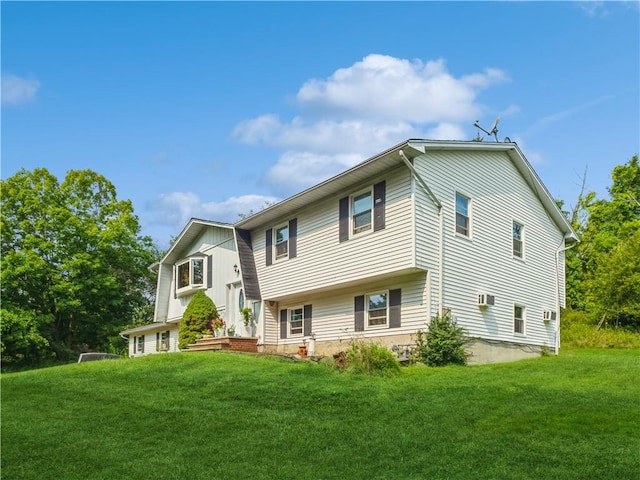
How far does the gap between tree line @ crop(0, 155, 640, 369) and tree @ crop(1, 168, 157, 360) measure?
6 cm

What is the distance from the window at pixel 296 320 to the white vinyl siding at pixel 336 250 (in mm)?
848

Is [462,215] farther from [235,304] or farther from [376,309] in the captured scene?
[235,304]

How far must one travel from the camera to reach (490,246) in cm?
1800

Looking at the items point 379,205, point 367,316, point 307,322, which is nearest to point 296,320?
point 307,322

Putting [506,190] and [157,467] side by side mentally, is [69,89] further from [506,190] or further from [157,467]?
[506,190]

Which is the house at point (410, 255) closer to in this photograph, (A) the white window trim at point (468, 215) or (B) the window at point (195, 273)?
(A) the white window trim at point (468, 215)

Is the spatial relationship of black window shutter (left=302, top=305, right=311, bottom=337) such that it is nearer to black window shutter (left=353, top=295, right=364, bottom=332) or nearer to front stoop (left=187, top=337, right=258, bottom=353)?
front stoop (left=187, top=337, right=258, bottom=353)

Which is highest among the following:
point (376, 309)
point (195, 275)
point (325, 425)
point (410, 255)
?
point (195, 275)

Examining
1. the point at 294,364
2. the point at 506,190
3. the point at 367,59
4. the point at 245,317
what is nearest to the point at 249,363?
the point at 294,364

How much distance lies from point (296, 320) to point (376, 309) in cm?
410

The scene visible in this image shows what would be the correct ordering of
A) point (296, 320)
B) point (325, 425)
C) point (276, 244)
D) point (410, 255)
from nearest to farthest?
point (325, 425)
point (410, 255)
point (296, 320)
point (276, 244)

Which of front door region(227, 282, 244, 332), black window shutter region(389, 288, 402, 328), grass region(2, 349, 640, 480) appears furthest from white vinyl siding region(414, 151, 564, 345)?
front door region(227, 282, 244, 332)

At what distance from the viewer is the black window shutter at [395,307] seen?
16.2 metres

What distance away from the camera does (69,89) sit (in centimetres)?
1449
